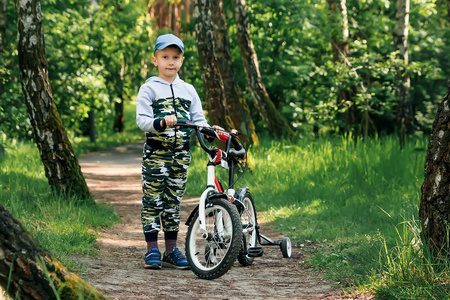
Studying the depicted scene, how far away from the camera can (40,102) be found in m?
7.19

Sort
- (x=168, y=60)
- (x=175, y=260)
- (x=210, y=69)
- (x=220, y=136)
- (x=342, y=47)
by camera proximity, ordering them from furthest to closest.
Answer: (x=342, y=47) → (x=210, y=69) → (x=175, y=260) → (x=168, y=60) → (x=220, y=136)

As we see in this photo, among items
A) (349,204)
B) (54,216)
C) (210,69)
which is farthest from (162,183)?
(210,69)

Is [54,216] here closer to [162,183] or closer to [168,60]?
[162,183]

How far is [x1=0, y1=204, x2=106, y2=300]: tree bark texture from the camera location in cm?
271

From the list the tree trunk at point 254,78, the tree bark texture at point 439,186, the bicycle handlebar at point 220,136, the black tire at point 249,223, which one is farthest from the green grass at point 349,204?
the tree trunk at point 254,78

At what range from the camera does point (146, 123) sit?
4.55 m

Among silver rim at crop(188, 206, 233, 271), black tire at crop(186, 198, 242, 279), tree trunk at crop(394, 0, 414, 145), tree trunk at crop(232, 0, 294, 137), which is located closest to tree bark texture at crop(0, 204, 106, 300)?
black tire at crop(186, 198, 242, 279)

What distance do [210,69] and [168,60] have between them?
614 centimetres

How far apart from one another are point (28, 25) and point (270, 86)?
33.3 ft

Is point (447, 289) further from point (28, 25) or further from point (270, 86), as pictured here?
point (270, 86)

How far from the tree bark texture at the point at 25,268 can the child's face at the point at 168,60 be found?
2.29m

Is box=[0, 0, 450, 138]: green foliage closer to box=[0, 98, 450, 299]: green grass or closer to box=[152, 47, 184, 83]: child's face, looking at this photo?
box=[0, 98, 450, 299]: green grass

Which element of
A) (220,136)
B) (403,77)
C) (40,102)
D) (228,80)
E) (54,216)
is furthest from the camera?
(403,77)

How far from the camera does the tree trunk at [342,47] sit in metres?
13.9
